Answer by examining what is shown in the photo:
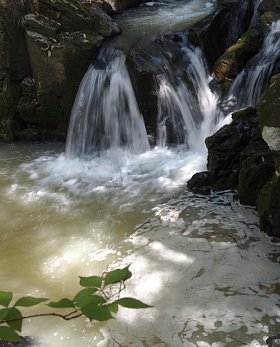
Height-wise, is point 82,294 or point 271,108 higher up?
point 271,108

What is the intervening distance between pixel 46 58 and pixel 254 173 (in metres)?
4.82

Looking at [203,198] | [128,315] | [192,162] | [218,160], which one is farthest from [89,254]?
[192,162]

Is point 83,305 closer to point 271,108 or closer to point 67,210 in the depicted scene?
point 271,108

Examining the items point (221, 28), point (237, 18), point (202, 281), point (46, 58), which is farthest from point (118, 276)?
point (237, 18)

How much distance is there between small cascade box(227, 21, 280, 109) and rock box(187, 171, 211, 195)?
201 centimetres

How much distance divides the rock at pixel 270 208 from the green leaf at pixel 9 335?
3292mm

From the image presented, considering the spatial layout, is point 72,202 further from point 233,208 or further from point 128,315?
point 128,315

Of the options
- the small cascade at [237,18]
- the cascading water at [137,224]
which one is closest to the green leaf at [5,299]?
the cascading water at [137,224]

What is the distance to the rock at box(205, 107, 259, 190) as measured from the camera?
527 centimetres

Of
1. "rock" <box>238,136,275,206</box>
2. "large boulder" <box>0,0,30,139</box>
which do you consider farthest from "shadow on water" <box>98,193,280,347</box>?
"large boulder" <box>0,0,30,139</box>

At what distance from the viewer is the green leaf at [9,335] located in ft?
3.63

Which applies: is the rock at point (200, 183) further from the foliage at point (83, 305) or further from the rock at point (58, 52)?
the foliage at point (83, 305)

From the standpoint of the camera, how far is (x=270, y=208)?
4.02 m

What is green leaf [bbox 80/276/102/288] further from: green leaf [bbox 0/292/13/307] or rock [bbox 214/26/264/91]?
rock [bbox 214/26/264/91]
